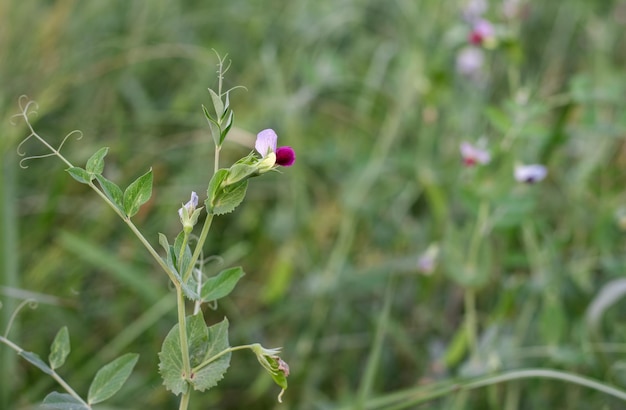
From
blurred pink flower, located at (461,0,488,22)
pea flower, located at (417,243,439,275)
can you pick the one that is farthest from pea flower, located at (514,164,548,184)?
blurred pink flower, located at (461,0,488,22)

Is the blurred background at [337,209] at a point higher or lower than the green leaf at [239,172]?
lower

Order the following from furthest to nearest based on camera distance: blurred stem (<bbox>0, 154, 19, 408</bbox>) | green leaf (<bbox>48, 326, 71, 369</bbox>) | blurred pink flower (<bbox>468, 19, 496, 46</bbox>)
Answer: blurred pink flower (<bbox>468, 19, 496, 46</bbox>) < blurred stem (<bbox>0, 154, 19, 408</bbox>) < green leaf (<bbox>48, 326, 71, 369</bbox>)

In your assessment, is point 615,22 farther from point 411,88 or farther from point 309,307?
point 309,307

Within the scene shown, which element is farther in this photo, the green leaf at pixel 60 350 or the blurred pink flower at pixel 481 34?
the blurred pink flower at pixel 481 34

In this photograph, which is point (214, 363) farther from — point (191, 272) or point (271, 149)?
point (271, 149)

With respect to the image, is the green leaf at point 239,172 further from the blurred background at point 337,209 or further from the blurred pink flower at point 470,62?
the blurred pink flower at point 470,62

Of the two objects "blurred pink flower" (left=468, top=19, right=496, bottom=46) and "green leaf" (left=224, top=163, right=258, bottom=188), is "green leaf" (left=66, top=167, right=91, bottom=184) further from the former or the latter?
"blurred pink flower" (left=468, top=19, right=496, bottom=46)

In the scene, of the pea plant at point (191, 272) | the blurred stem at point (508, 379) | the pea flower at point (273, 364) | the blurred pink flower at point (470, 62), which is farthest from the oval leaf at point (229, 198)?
the blurred pink flower at point (470, 62)
